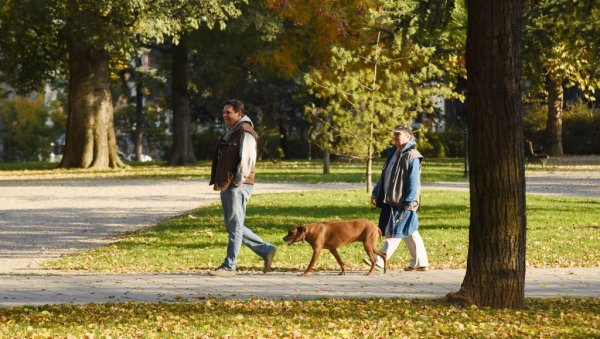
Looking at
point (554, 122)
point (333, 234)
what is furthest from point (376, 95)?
point (554, 122)

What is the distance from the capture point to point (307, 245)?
668 inches

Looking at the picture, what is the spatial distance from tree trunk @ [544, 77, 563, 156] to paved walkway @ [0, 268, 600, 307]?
40948mm

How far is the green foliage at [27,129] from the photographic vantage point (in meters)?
69.6

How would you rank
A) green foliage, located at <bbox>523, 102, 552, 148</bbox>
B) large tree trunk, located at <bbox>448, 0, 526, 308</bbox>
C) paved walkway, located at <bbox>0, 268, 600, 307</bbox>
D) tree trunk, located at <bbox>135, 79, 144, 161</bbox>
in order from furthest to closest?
tree trunk, located at <bbox>135, 79, 144, 161</bbox> < green foliage, located at <bbox>523, 102, 552, 148</bbox> < paved walkway, located at <bbox>0, 268, 600, 307</bbox> < large tree trunk, located at <bbox>448, 0, 526, 308</bbox>

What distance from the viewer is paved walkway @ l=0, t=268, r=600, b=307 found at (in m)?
11.1

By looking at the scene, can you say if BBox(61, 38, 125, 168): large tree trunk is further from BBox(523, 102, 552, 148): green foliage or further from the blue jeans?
the blue jeans

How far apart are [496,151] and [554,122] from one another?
44.9 meters

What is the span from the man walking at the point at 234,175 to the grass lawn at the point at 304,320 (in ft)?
9.21

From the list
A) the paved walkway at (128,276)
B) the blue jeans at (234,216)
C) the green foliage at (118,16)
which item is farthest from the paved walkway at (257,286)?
the green foliage at (118,16)

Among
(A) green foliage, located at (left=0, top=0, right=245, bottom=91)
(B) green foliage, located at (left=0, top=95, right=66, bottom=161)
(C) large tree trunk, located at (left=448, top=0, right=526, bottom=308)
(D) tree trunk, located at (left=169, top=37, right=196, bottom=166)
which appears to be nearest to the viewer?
(C) large tree trunk, located at (left=448, top=0, right=526, bottom=308)

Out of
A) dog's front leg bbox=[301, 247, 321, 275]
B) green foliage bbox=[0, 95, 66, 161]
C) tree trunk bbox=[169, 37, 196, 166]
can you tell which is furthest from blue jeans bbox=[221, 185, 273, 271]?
green foliage bbox=[0, 95, 66, 161]

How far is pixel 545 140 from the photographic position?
55125 millimetres

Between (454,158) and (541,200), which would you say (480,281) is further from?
(454,158)

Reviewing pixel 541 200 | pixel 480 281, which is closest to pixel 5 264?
pixel 480 281
